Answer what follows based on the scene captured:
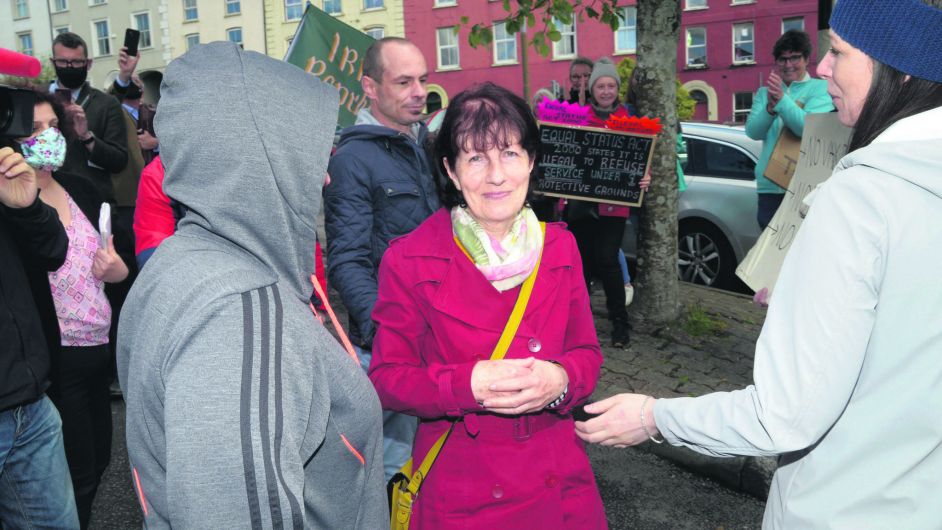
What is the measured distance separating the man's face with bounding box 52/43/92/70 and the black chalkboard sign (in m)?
3.68

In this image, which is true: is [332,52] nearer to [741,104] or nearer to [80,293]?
[80,293]

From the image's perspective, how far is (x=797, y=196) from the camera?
3.28 metres

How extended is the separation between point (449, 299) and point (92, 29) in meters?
51.3

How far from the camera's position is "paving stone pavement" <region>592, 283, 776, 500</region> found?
380 cm

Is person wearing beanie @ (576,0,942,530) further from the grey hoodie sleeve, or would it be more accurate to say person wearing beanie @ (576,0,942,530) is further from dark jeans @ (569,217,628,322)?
dark jeans @ (569,217,628,322)

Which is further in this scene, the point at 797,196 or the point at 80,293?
the point at 797,196

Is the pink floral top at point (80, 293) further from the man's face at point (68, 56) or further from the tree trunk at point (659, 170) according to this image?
the tree trunk at point (659, 170)

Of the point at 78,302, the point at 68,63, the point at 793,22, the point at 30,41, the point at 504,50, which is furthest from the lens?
the point at 30,41

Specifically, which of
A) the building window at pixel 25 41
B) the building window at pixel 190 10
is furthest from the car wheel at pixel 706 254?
the building window at pixel 25 41

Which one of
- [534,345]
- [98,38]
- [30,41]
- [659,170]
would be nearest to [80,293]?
[534,345]

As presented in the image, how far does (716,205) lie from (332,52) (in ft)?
13.8

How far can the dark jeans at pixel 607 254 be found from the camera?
5664mm

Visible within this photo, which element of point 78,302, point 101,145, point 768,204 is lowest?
point 768,204

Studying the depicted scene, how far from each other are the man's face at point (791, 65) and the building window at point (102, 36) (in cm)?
4835
